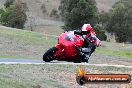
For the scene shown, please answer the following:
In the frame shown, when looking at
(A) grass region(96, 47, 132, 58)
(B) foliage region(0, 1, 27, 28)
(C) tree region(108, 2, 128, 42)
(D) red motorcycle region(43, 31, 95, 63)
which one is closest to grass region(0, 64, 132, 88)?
(D) red motorcycle region(43, 31, 95, 63)

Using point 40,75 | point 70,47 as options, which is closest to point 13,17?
point 40,75

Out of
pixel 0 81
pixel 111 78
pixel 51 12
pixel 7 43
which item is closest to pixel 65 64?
pixel 0 81

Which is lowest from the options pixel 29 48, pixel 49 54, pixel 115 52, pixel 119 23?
pixel 119 23

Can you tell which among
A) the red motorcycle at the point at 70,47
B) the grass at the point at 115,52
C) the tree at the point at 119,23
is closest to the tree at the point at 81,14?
the tree at the point at 119,23

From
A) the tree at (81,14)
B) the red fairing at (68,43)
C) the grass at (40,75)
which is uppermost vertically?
the red fairing at (68,43)

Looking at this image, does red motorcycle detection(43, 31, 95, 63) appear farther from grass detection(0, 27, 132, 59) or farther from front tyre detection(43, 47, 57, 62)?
grass detection(0, 27, 132, 59)

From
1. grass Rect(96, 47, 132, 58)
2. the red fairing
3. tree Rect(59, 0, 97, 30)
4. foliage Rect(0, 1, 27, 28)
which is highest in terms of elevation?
the red fairing

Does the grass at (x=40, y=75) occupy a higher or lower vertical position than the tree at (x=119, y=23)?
higher

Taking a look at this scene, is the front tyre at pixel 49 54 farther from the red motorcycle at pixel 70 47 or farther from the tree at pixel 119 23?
the tree at pixel 119 23

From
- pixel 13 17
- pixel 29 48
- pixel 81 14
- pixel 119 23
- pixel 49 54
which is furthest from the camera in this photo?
pixel 13 17

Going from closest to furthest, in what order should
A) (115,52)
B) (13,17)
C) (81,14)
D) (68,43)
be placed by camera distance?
(68,43) < (115,52) < (81,14) < (13,17)

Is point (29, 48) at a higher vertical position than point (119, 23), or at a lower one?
higher

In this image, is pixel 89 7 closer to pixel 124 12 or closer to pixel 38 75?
pixel 124 12

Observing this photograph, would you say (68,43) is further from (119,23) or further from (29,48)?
(119,23)
